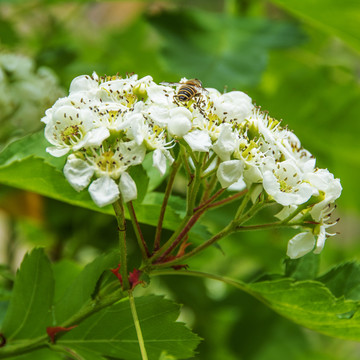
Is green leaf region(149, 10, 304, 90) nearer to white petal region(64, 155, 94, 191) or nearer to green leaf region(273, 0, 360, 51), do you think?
green leaf region(273, 0, 360, 51)

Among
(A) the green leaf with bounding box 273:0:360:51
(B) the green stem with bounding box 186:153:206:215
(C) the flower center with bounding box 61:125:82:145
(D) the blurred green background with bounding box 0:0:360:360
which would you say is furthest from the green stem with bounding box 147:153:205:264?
(A) the green leaf with bounding box 273:0:360:51

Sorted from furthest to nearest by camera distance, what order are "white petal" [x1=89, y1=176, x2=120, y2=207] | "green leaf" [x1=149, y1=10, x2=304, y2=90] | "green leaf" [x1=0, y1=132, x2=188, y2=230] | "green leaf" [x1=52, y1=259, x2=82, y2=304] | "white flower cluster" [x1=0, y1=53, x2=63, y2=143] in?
"green leaf" [x1=149, y1=10, x2=304, y2=90], "white flower cluster" [x1=0, y1=53, x2=63, y2=143], "green leaf" [x1=52, y1=259, x2=82, y2=304], "green leaf" [x1=0, y1=132, x2=188, y2=230], "white petal" [x1=89, y1=176, x2=120, y2=207]

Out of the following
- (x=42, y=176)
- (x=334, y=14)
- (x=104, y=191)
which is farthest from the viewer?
(x=334, y=14)

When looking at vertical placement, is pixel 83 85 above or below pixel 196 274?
above

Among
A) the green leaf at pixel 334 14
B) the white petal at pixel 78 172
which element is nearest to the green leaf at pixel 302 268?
the white petal at pixel 78 172

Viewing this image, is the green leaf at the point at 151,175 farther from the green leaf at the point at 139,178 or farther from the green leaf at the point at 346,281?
the green leaf at the point at 346,281

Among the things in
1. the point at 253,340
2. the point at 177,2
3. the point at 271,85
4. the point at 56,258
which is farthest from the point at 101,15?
the point at 253,340

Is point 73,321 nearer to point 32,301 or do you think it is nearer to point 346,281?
point 32,301

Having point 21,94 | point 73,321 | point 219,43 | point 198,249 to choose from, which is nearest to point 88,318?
point 73,321
